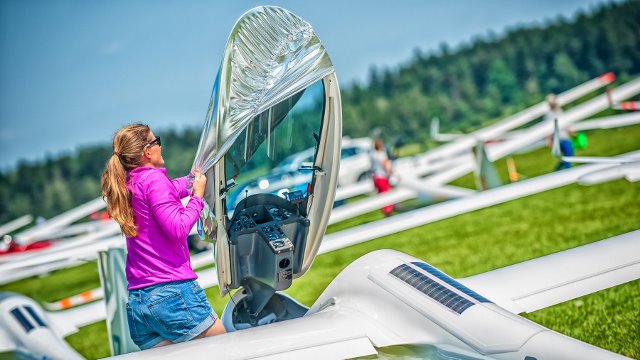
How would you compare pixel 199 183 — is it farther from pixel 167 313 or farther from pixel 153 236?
pixel 167 313

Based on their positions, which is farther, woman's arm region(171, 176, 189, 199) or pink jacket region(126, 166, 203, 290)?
woman's arm region(171, 176, 189, 199)

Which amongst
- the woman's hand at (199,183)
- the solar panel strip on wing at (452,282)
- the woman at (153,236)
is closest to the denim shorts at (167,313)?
the woman at (153,236)

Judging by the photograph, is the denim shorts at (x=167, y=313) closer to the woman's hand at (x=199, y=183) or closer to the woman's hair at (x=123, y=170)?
the woman's hair at (x=123, y=170)

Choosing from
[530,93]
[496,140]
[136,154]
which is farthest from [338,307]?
[530,93]

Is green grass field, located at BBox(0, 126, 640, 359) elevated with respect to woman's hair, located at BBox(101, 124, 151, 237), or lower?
lower

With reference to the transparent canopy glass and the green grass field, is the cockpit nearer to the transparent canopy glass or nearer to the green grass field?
the transparent canopy glass

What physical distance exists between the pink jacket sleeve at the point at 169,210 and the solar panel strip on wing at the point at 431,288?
105 cm

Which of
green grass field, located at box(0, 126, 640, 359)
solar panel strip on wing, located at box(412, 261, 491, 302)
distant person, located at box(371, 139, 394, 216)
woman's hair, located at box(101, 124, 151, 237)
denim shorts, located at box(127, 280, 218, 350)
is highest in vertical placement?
woman's hair, located at box(101, 124, 151, 237)

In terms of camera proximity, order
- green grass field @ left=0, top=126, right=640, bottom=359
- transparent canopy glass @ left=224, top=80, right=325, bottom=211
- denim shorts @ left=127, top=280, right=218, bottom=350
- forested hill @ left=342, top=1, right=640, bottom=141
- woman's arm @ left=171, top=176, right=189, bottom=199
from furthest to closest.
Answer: forested hill @ left=342, top=1, right=640, bottom=141, green grass field @ left=0, top=126, right=640, bottom=359, transparent canopy glass @ left=224, top=80, right=325, bottom=211, woman's arm @ left=171, top=176, right=189, bottom=199, denim shorts @ left=127, top=280, right=218, bottom=350

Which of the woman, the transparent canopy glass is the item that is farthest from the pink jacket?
the transparent canopy glass

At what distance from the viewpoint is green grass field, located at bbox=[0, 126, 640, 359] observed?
16.1 feet

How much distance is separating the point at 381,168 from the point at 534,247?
625 cm

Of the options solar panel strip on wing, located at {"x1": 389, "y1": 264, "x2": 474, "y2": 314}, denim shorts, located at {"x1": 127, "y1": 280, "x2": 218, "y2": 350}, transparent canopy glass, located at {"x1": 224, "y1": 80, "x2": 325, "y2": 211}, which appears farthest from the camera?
transparent canopy glass, located at {"x1": 224, "y1": 80, "x2": 325, "y2": 211}

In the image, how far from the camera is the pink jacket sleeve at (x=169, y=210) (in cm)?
305
